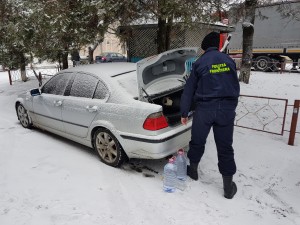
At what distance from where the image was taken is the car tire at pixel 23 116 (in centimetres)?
568

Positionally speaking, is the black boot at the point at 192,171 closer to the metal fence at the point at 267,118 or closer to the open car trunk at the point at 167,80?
the open car trunk at the point at 167,80

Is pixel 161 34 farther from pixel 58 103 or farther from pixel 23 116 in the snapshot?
pixel 23 116

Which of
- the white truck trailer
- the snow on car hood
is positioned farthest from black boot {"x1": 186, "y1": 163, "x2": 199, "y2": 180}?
the white truck trailer

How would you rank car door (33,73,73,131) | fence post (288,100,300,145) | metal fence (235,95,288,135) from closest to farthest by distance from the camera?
car door (33,73,73,131)
fence post (288,100,300,145)
metal fence (235,95,288,135)

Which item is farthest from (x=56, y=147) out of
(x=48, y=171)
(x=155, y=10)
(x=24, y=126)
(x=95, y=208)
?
(x=155, y=10)

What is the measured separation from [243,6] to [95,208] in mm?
7783

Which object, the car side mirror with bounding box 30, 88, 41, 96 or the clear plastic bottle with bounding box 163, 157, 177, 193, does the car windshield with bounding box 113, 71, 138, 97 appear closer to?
the clear plastic bottle with bounding box 163, 157, 177, 193

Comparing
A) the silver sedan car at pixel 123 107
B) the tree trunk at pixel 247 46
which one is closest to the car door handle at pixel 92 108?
the silver sedan car at pixel 123 107

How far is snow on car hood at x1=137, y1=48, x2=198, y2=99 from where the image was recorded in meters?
3.61

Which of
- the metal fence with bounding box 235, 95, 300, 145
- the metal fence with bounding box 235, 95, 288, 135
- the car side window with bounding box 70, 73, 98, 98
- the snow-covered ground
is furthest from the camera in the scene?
the metal fence with bounding box 235, 95, 288, 135

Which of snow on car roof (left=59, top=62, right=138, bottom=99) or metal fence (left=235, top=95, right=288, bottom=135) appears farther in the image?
metal fence (left=235, top=95, right=288, bottom=135)

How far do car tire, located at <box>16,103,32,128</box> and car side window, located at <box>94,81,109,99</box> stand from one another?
239cm

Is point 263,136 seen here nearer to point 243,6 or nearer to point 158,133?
point 158,133

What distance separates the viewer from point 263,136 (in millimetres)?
5375
